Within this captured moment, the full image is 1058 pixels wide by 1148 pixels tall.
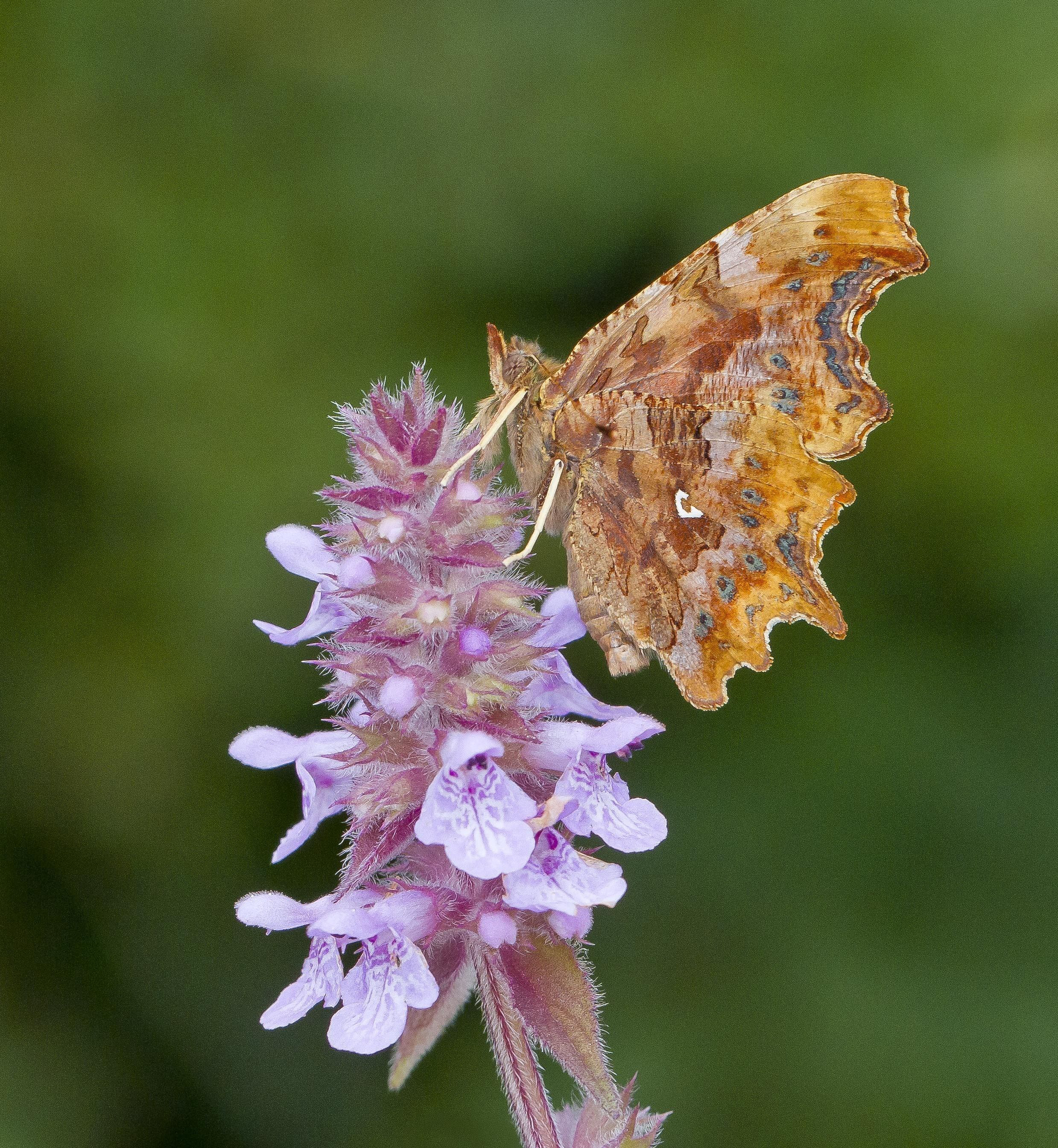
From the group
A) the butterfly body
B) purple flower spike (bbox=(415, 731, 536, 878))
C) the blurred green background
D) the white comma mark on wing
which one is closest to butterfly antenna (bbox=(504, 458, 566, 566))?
the butterfly body

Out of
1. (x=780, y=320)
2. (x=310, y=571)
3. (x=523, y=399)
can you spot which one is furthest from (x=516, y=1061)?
(x=780, y=320)

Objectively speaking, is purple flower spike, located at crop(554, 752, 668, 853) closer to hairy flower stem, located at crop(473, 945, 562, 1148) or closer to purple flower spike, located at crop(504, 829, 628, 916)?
purple flower spike, located at crop(504, 829, 628, 916)

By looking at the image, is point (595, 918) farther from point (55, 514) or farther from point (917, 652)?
point (55, 514)

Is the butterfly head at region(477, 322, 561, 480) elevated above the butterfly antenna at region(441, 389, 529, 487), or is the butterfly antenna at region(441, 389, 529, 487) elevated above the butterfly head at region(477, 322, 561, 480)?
the butterfly head at region(477, 322, 561, 480)

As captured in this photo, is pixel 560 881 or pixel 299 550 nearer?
pixel 560 881

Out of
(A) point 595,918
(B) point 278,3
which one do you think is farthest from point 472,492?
(B) point 278,3

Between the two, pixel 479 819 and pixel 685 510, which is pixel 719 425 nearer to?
pixel 685 510

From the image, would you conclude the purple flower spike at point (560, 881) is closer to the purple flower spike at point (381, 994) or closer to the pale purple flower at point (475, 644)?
the purple flower spike at point (381, 994)
